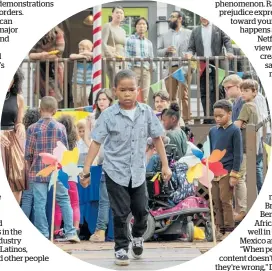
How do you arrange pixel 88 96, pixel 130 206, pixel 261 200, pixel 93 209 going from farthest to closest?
pixel 88 96
pixel 93 209
pixel 261 200
pixel 130 206

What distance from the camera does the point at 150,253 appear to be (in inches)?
225

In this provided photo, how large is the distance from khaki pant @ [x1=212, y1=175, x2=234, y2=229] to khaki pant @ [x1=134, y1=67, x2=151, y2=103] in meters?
1.07

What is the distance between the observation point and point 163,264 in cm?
541

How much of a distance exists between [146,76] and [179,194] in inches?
46.5

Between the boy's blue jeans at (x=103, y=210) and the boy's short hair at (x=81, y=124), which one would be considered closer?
the boy's blue jeans at (x=103, y=210)

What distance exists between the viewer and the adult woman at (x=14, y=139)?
6074 mm

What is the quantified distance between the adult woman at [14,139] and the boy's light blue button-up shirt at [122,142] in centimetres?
103

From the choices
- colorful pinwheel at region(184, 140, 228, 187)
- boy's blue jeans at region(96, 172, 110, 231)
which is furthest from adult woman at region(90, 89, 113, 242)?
colorful pinwheel at region(184, 140, 228, 187)

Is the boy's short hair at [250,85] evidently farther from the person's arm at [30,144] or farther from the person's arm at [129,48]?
the person's arm at [30,144]

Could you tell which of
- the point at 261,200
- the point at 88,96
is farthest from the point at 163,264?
the point at 88,96

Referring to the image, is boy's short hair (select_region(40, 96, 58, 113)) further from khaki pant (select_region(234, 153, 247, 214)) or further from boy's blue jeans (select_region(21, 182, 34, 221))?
khaki pant (select_region(234, 153, 247, 214))

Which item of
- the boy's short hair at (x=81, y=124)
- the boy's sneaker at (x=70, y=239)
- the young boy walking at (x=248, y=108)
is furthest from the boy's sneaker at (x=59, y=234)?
the young boy walking at (x=248, y=108)

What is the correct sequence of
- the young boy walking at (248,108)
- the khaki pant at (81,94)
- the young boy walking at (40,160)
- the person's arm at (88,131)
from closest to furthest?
the young boy walking at (40,160)
the person's arm at (88,131)
the young boy walking at (248,108)
the khaki pant at (81,94)

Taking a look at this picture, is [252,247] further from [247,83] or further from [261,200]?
[247,83]
